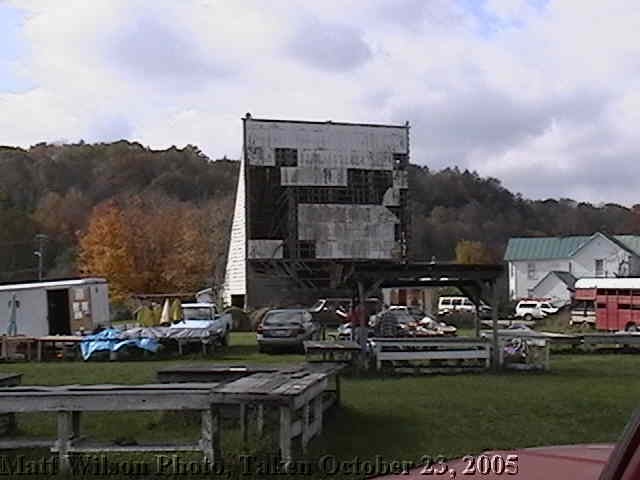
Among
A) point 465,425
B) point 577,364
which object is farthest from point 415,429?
point 577,364

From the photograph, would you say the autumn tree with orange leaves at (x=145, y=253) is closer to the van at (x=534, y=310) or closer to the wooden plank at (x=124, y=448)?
the van at (x=534, y=310)

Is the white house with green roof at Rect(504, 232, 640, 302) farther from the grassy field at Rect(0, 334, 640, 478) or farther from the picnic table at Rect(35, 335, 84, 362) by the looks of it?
the grassy field at Rect(0, 334, 640, 478)

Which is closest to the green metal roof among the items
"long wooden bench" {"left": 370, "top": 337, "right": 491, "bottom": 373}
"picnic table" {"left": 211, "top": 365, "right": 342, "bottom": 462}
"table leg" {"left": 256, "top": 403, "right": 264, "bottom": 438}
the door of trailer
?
the door of trailer

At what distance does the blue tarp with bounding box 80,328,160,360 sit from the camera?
2819cm

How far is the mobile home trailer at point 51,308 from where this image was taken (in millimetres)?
36250

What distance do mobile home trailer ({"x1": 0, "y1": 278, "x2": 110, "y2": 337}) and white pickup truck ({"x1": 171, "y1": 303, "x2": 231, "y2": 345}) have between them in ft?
12.1

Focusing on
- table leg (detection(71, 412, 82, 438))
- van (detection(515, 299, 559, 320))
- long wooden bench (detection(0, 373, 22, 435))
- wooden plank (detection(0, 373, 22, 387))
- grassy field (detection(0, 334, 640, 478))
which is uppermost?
wooden plank (detection(0, 373, 22, 387))

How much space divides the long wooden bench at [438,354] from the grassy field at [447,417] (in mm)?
1460

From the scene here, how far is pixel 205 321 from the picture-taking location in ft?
114

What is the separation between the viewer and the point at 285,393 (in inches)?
372

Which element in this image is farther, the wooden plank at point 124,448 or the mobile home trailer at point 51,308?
the mobile home trailer at point 51,308

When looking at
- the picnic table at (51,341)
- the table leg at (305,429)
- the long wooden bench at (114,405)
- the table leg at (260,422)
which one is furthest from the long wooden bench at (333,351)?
the long wooden bench at (114,405)

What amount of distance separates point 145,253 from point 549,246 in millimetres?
42260

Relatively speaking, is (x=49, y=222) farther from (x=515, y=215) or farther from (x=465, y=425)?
(x=465, y=425)
